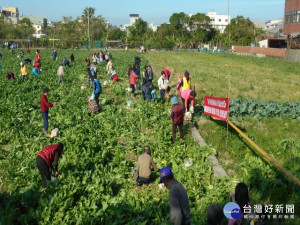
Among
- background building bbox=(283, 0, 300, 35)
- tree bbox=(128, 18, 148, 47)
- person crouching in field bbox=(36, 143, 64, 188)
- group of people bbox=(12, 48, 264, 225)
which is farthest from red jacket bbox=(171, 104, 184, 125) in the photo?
tree bbox=(128, 18, 148, 47)

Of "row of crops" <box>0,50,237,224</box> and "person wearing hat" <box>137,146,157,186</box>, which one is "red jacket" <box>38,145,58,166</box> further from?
"person wearing hat" <box>137,146,157,186</box>

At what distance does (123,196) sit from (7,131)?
643 centimetres

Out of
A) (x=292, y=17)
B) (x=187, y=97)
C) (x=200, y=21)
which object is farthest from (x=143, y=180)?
(x=200, y=21)

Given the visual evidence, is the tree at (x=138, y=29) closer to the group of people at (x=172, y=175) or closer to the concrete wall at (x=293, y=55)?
the concrete wall at (x=293, y=55)

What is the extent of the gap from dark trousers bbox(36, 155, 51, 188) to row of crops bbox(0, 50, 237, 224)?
22 centimetres

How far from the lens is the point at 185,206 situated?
5.00m

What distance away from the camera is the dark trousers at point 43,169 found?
716cm

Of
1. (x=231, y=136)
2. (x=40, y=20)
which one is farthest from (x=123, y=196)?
(x=40, y=20)

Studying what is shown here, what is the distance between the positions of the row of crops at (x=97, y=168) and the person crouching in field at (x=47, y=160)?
0.26 meters

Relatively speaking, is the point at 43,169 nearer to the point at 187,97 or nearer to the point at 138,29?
the point at 187,97

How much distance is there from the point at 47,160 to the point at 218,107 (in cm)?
570

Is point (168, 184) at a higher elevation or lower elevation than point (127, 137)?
higher

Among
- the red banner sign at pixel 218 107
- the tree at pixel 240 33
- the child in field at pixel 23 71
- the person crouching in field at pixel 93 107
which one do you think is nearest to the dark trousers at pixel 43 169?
the red banner sign at pixel 218 107

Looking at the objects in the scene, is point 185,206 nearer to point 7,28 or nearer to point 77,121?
point 77,121
